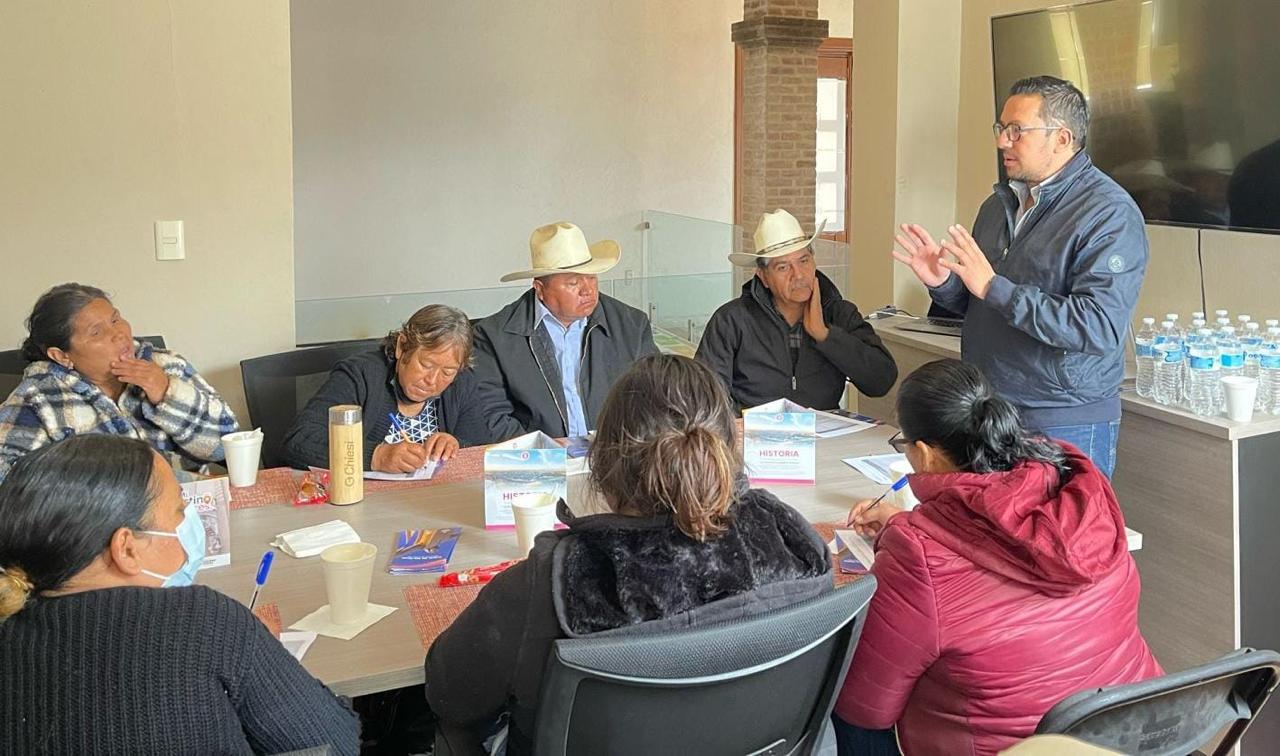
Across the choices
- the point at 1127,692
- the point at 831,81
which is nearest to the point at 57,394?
the point at 1127,692

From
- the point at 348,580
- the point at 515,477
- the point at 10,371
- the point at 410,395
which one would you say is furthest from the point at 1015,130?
the point at 10,371

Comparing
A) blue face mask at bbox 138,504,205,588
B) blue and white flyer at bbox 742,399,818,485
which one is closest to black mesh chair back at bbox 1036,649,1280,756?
blue and white flyer at bbox 742,399,818,485

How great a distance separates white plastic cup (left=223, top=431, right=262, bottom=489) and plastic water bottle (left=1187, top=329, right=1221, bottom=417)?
2.35m

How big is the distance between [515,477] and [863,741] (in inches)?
32.9

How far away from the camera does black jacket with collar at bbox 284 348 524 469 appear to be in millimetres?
2721

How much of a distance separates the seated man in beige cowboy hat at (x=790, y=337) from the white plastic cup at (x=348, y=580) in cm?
199

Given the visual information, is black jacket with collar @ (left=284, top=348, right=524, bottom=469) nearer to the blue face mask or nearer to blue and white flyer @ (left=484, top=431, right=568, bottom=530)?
blue and white flyer @ (left=484, top=431, right=568, bottom=530)

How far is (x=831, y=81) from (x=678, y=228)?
2573 millimetres

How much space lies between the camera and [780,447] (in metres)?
2.59

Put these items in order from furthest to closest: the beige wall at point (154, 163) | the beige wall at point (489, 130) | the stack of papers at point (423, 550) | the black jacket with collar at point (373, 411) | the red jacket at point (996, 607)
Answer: the beige wall at point (489, 130), the beige wall at point (154, 163), the black jacket with collar at point (373, 411), the stack of papers at point (423, 550), the red jacket at point (996, 607)

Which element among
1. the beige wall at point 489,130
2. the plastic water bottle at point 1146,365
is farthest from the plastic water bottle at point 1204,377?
the beige wall at point 489,130

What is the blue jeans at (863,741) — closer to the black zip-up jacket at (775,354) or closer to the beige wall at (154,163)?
the black zip-up jacket at (775,354)

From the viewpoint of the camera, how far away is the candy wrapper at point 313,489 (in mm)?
2461

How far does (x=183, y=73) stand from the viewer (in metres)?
3.48
